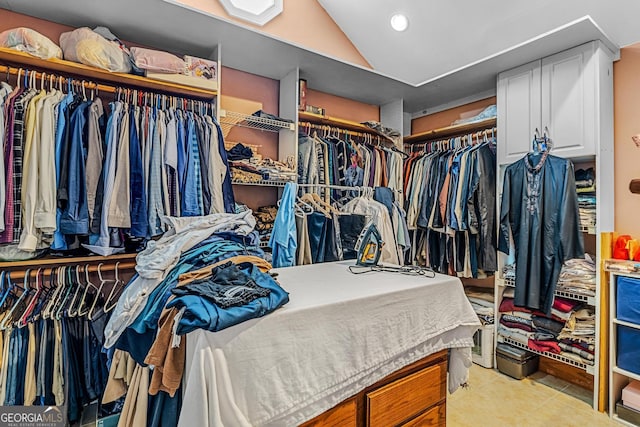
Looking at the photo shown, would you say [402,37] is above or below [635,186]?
above

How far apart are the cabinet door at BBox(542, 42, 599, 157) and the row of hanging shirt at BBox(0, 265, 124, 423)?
128 inches

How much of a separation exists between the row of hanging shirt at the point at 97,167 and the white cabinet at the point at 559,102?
2285mm

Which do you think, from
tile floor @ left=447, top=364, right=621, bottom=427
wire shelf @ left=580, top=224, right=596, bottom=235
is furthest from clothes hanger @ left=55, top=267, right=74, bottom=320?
wire shelf @ left=580, top=224, right=596, bottom=235

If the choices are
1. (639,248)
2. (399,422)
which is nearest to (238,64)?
(399,422)

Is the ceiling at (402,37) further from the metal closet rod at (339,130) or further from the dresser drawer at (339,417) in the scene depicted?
the dresser drawer at (339,417)

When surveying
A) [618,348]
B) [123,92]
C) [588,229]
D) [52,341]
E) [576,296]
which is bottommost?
[618,348]

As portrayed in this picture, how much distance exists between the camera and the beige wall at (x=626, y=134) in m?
2.39

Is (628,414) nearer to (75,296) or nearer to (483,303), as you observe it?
(483,303)

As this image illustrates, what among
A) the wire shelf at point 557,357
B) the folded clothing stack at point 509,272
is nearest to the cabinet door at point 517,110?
the folded clothing stack at point 509,272

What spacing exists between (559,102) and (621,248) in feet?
3.60

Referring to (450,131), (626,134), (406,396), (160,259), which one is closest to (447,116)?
(450,131)

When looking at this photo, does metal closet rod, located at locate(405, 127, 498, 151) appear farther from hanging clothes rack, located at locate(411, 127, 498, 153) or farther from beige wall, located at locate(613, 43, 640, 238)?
beige wall, located at locate(613, 43, 640, 238)

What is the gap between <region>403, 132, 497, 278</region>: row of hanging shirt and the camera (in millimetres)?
2840

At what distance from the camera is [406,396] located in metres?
1.28
